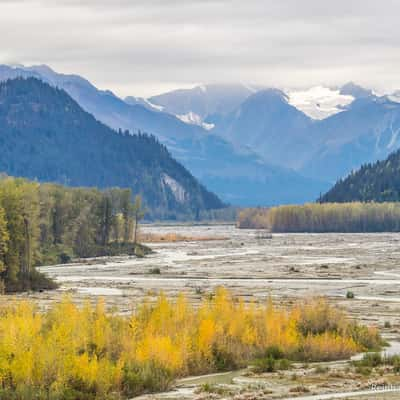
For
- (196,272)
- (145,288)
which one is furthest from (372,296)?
(196,272)

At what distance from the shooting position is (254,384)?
44.7 m

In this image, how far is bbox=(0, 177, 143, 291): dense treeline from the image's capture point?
101 metres

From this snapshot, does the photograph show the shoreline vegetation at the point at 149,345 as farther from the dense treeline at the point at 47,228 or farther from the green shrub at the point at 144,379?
the dense treeline at the point at 47,228

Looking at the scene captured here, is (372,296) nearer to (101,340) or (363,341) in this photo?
(363,341)

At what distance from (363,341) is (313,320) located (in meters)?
2.79

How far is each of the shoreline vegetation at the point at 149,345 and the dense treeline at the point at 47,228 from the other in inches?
1875

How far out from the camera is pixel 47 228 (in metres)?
166

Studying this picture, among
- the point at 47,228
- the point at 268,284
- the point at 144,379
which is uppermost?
the point at 47,228

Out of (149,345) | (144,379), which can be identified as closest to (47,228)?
(149,345)

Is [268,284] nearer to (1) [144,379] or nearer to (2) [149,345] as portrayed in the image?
(2) [149,345]

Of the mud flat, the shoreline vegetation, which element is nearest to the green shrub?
the shoreline vegetation

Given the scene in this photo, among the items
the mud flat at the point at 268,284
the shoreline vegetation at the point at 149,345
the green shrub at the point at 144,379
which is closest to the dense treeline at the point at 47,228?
the mud flat at the point at 268,284

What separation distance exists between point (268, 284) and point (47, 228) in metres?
71.3

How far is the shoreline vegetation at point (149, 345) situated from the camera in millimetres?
41000
